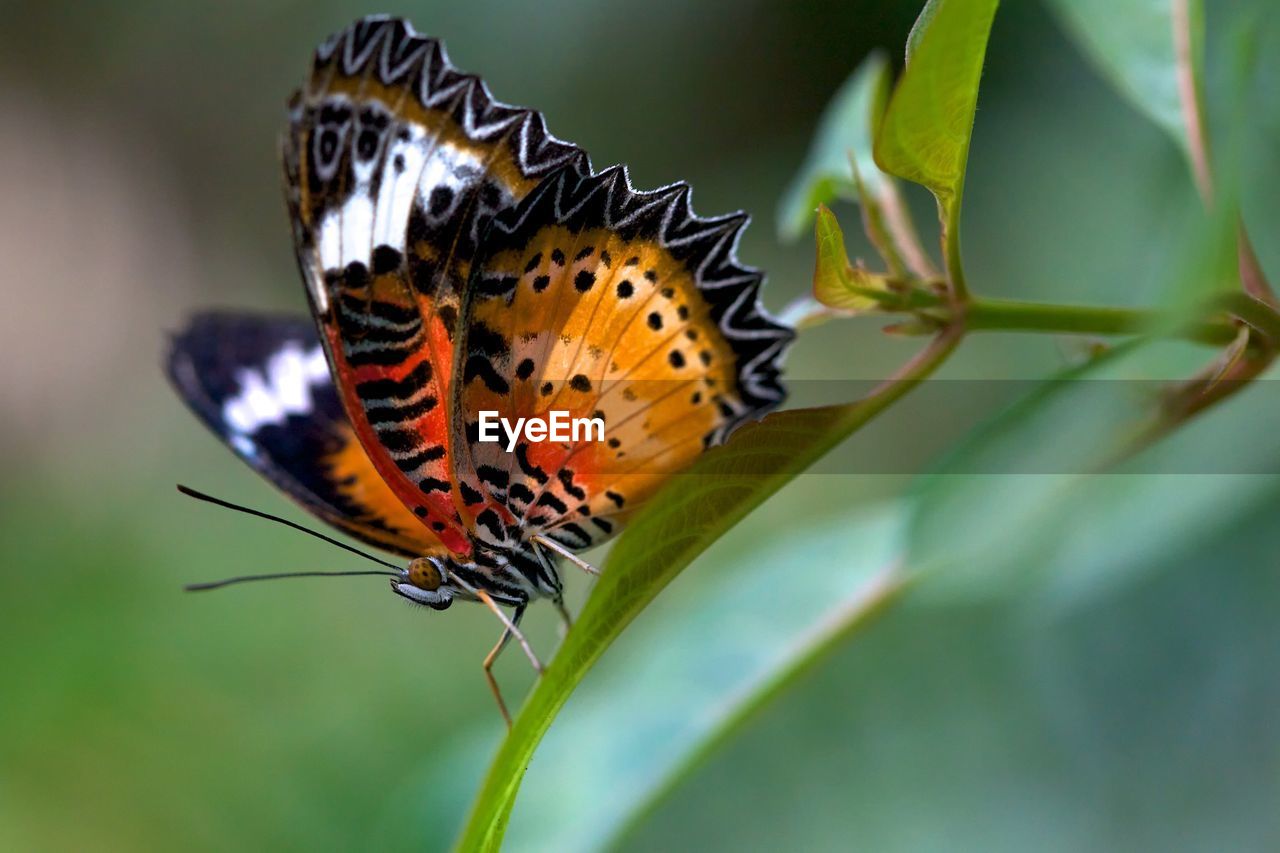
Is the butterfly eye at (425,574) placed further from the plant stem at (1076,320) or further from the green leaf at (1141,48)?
the green leaf at (1141,48)

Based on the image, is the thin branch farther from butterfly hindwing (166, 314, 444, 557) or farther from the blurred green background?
butterfly hindwing (166, 314, 444, 557)

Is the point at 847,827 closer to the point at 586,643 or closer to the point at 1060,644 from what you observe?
the point at 1060,644

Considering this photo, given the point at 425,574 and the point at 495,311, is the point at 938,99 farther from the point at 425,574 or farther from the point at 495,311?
the point at 425,574

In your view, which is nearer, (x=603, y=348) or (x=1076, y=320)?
(x=1076, y=320)

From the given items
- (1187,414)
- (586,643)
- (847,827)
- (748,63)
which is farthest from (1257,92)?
(748,63)

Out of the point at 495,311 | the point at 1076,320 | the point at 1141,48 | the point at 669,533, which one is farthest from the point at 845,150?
the point at 669,533

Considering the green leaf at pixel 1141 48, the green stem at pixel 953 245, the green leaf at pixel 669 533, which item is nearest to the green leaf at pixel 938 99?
the green stem at pixel 953 245
